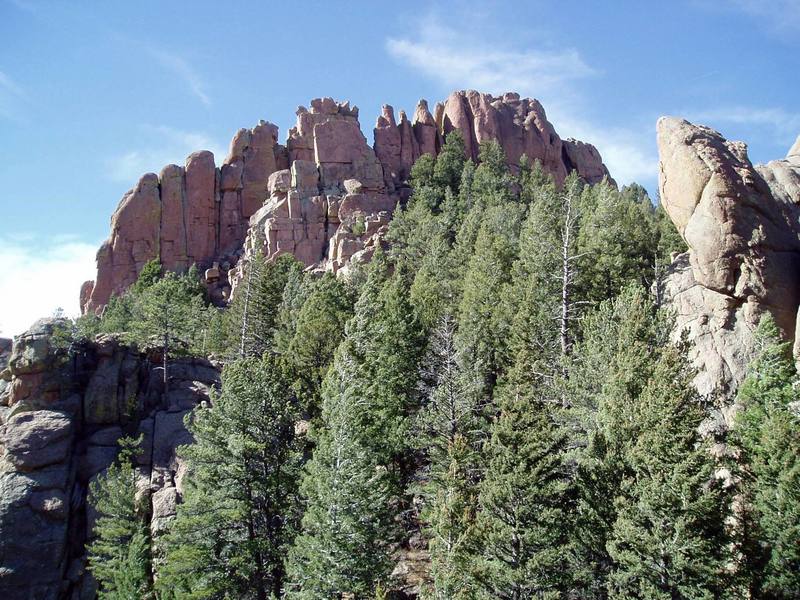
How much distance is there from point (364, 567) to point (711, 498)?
35.9 feet

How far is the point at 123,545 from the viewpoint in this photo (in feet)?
89.6

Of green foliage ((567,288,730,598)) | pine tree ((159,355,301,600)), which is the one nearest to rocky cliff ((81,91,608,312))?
pine tree ((159,355,301,600))

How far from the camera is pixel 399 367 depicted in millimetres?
28016

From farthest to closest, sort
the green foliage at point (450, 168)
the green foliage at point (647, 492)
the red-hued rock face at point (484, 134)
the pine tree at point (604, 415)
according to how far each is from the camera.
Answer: the red-hued rock face at point (484, 134) < the green foliage at point (450, 168) < the pine tree at point (604, 415) < the green foliage at point (647, 492)

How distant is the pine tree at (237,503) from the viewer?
2270cm

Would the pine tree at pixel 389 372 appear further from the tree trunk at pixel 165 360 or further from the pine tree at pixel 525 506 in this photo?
the tree trunk at pixel 165 360

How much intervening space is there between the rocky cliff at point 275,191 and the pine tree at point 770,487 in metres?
52.9

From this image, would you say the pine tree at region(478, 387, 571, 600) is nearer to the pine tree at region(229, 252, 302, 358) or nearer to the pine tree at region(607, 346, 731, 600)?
the pine tree at region(607, 346, 731, 600)

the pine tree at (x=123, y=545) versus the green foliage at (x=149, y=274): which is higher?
the green foliage at (x=149, y=274)

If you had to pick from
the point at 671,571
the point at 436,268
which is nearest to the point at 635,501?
the point at 671,571

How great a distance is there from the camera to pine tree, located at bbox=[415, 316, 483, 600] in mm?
17312

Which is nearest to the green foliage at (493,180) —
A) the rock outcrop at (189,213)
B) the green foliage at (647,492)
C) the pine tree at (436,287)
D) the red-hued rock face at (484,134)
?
the red-hued rock face at (484,134)

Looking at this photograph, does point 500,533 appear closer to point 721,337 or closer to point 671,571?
point 671,571

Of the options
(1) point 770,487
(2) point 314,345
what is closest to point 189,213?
(2) point 314,345
